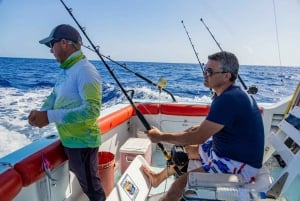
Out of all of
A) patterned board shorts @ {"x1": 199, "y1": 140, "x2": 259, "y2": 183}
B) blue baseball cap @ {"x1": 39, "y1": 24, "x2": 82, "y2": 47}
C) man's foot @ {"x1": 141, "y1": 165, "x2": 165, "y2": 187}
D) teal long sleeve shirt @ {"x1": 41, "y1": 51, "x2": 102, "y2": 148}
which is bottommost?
man's foot @ {"x1": 141, "y1": 165, "x2": 165, "y2": 187}

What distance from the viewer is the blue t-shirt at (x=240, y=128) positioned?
1.72m

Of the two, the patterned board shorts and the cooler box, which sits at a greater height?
the patterned board shorts

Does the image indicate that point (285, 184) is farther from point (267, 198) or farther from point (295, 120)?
point (295, 120)

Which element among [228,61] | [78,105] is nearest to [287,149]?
[228,61]

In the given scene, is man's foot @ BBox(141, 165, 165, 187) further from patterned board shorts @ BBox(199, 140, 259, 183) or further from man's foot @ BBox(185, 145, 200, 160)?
patterned board shorts @ BBox(199, 140, 259, 183)

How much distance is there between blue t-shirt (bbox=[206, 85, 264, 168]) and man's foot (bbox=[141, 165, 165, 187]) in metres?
0.85

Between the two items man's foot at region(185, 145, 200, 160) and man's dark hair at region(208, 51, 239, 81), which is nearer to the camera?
man's dark hair at region(208, 51, 239, 81)

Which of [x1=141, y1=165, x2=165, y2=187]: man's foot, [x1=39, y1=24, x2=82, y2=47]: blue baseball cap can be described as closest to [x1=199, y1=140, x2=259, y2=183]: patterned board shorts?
[x1=141, y1=165, x2=165, y2=187]: man's foot

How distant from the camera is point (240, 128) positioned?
5.83 feet

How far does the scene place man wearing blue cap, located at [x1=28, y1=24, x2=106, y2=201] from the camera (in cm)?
177

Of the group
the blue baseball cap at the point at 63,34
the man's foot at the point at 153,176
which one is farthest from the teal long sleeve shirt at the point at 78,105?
the man's foot at the point at 153,176

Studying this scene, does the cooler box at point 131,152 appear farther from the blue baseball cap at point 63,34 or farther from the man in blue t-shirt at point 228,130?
the blue baseball cap at point 63,34

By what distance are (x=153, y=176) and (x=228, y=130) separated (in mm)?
1024

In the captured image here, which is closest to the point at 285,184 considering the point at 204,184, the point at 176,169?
the point at 204,184
